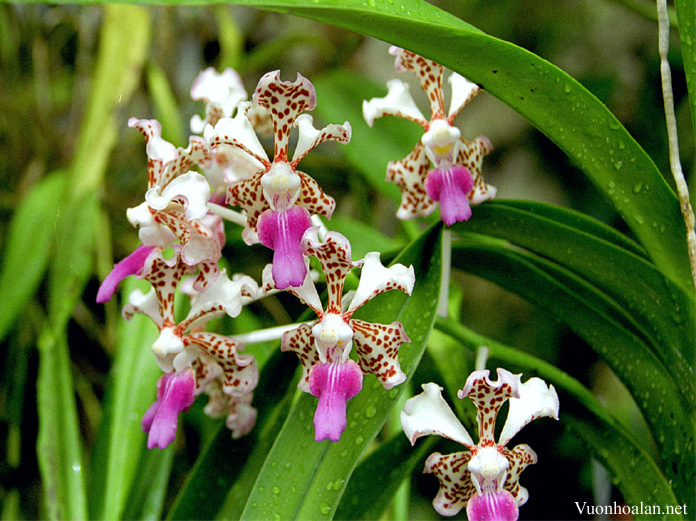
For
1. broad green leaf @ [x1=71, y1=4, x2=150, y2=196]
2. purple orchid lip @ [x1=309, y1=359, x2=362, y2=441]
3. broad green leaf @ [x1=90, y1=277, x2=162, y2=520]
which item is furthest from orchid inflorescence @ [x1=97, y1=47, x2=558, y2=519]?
broad green leaf @ [x1=71, y1=4, x2=150, y2=196]

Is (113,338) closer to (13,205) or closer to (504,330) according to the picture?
(13,205)

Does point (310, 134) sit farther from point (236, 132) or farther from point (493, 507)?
point (493, 507)

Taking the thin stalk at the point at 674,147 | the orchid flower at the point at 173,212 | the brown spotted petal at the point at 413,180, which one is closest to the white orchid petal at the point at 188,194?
the orchid flower at the point at 173,212

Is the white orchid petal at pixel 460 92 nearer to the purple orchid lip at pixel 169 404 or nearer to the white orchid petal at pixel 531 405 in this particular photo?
the white orchid petal at pixel 531 405

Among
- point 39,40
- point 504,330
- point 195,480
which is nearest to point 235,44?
point 39,40

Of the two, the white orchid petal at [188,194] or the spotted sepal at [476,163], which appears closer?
the white orchid petal at [188,194]

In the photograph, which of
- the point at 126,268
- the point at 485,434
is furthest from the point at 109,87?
the point at 485,434

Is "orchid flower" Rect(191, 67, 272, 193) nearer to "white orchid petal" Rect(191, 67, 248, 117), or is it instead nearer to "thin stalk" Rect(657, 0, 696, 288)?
"white orchid petal" Rect(191, 67, 248, 117)
